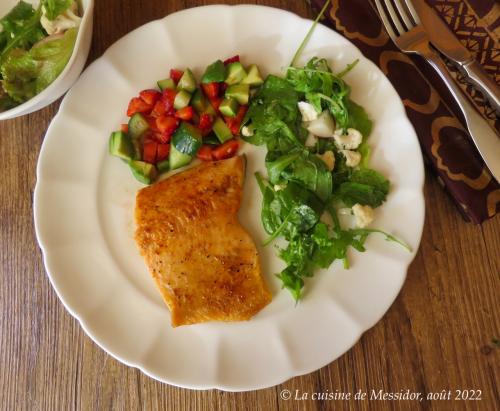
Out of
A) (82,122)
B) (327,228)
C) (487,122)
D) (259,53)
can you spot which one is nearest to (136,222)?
(82,122)

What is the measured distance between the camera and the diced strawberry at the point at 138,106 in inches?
94.8

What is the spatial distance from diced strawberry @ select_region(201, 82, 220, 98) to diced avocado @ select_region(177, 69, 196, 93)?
7 cm

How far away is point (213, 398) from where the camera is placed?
→ 2.34 metres

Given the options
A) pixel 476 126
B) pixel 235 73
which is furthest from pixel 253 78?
pixel 476 126

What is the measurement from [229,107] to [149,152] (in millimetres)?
497

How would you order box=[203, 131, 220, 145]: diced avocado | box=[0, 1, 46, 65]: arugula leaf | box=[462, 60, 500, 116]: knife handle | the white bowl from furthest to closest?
1. box=[203, 131, 220, 145]: diced avocado
2. box=[462, 60, 500, 116]: knife handle
3. box=[0, 1, 46, 65]: arugula leaf
4. the white bowl

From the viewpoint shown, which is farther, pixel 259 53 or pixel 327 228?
pixel 259 53

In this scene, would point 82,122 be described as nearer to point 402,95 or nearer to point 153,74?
point 153,74

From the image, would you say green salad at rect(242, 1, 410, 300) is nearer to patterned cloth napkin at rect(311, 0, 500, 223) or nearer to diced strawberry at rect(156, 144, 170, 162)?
patterned cloth napkin at rect(311, 0, 500, 223)

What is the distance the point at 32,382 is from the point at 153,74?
1.77 meters

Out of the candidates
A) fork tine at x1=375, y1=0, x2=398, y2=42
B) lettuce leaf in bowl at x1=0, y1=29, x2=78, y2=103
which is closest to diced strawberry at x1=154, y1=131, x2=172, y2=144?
lettuce leaf in bowl at x1=0, y1=29, x2=78, y2=103

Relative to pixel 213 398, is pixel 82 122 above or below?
above

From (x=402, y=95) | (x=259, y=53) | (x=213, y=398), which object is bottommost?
(x=213, y=398)

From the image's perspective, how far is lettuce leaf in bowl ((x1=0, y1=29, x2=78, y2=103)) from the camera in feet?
7.05
